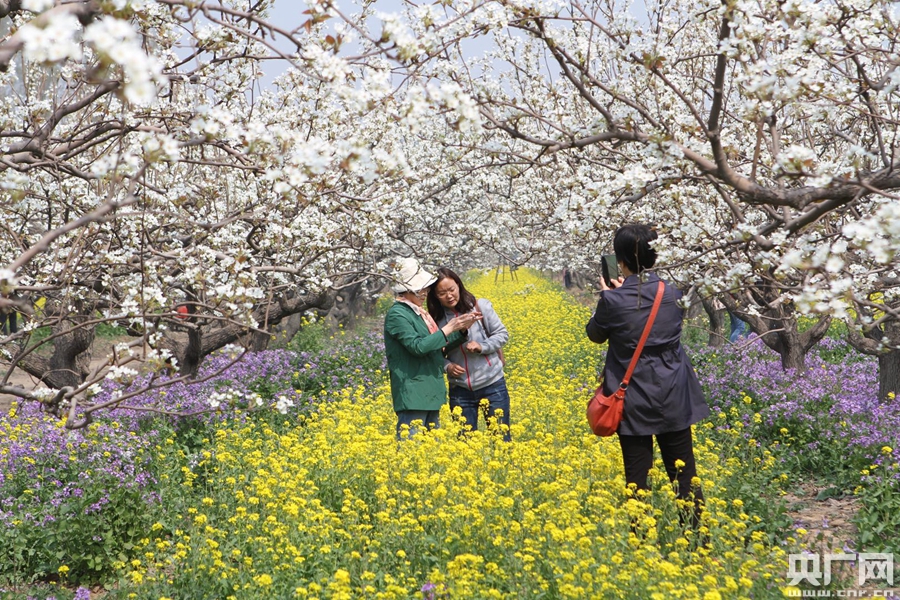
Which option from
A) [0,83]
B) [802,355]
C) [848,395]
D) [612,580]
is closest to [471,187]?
[802,355]

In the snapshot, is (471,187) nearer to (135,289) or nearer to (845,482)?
(845,482)

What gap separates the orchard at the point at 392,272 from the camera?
3043 mm

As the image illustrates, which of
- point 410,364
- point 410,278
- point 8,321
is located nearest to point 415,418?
point 410,364

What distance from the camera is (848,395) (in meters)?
8.91

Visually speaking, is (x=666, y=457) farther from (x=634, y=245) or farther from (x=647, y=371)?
(x=634, y=245)

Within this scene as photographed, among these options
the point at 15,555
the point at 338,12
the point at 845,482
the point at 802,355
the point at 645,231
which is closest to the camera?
the point at 338,12

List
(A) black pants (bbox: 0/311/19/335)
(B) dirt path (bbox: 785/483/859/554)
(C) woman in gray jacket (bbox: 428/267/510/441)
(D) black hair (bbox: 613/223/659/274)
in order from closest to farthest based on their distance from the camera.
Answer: (D) black hair (bbox: 613/223/659/274) < (B) dirt path (bbox: 785/483/859/554) < (C) woman in gray jacket (bbox: 428/267/510/441) < (A) black pants (bbox: 0/311/19/335)

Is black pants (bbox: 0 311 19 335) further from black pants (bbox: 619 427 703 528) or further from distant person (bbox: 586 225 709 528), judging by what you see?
black pants (bbox: 619 427 703 528)

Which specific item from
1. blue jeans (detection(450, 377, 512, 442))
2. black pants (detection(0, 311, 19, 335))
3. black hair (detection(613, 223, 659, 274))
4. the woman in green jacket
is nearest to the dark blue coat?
black hair (detection(613, 223, 659, 274))

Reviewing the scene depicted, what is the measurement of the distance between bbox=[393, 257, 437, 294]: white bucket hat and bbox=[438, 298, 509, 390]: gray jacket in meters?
0.43

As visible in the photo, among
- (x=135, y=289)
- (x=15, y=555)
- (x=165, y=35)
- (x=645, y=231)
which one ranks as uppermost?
(x=165, y=35)

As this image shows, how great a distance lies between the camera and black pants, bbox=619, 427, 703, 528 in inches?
193

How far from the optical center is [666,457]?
5.00 m

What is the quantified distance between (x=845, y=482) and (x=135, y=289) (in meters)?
5.78
